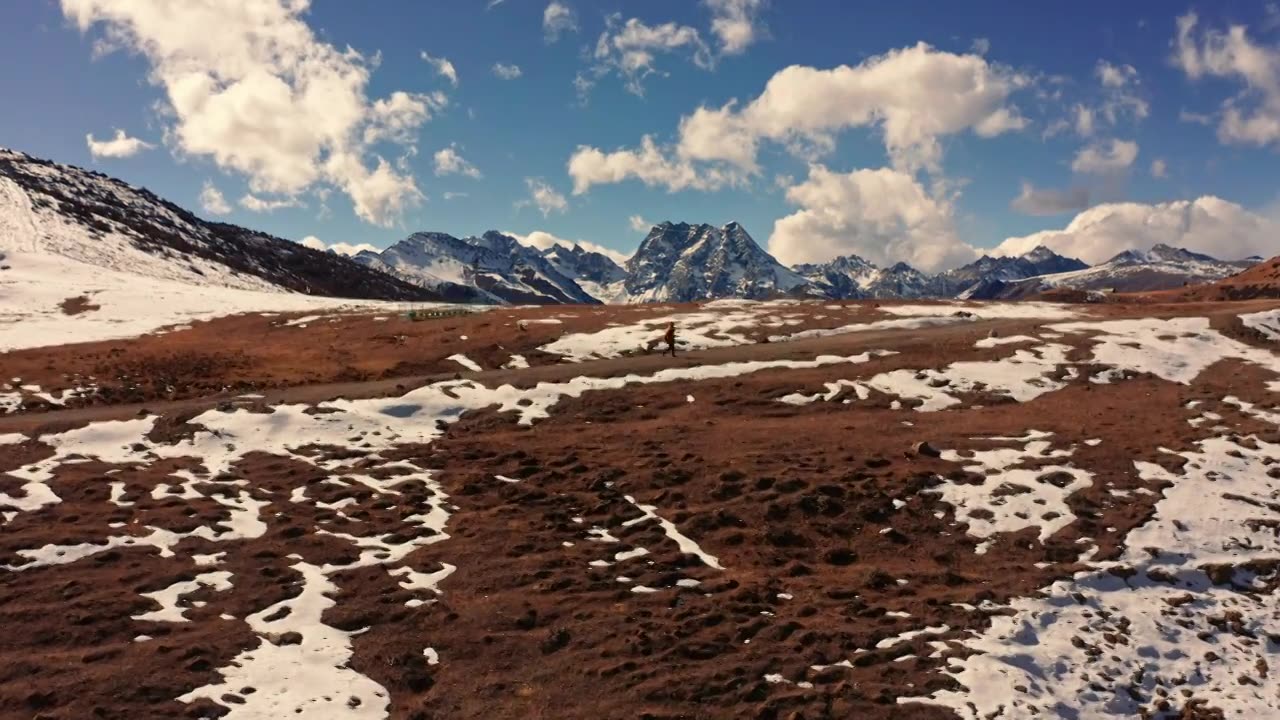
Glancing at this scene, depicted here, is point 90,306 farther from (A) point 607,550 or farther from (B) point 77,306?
(A) point 607,550

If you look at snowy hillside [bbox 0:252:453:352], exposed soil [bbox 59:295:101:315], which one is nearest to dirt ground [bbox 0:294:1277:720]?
snowy hillside [bbox 0:252:453:352]

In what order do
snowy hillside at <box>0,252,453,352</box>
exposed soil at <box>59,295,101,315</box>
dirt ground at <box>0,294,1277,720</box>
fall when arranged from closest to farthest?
dirt ground at <box>0,294,1277,720</box>, snowy hillside at <box>0,252,453,352</box>, exposed soil at <box>59,295,101,315</box>

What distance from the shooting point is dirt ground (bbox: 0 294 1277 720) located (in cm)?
1470

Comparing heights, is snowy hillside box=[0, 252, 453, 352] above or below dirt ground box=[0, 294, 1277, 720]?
above

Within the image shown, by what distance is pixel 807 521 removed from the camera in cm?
2348

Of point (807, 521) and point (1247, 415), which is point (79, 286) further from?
point (1247, 415)

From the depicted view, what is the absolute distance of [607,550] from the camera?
70.3ft

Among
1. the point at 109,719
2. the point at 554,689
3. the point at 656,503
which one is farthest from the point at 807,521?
the point at 109,719

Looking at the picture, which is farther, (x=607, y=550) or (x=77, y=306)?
(x=77, y=306)

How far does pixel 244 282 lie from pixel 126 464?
600 ft

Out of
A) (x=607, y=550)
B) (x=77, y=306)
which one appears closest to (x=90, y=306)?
(x=77, y=306)

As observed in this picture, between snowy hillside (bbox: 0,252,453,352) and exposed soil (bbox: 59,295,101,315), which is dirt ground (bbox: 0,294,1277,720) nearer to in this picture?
snowy hillside (bbox: 0,252,453,352)

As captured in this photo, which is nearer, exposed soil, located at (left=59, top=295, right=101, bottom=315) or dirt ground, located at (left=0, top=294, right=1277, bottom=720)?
dirt ground, located at (left=0, top=294, right=1277, bottom=720)

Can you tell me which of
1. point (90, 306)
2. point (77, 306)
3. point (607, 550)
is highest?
point (77, 306)
